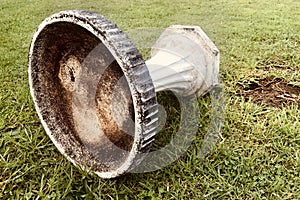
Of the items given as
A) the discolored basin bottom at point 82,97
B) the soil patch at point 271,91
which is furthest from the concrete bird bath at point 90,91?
the soil patch at point 271,91

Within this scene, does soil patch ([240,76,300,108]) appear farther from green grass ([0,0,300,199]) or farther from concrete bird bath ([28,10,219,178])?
concrete bird bath ([28,10,219,178])

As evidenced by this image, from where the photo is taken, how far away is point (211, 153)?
7.64 ft

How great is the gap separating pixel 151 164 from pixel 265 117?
0.93 m

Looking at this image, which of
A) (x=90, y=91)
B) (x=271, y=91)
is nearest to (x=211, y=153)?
(x=90, y=91)

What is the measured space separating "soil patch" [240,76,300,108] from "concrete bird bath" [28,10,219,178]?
67 cm

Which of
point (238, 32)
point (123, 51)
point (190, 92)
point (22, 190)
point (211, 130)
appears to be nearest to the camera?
point (123, 51)

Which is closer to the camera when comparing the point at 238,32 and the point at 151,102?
the point at 151,102

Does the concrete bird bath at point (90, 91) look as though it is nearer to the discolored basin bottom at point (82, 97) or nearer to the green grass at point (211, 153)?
the discolored basin bottom at point (82, 97)

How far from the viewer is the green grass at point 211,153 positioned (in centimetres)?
207

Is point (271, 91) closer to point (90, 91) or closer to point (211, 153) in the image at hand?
point (211, 153)

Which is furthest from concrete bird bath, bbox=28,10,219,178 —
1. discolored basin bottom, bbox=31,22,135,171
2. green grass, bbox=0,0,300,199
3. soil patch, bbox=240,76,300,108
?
soil patch, bbox=240,76,300,108

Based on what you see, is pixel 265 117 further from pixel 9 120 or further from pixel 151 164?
pixel 9 120

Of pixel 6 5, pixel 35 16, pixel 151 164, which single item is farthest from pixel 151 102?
pixel 6 5

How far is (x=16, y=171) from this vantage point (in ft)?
7.06
